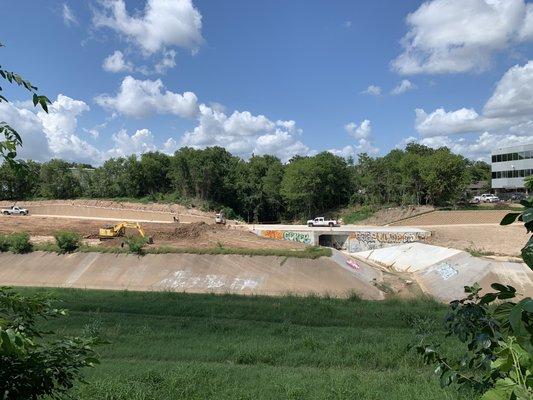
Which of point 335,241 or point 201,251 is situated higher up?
point 201,251

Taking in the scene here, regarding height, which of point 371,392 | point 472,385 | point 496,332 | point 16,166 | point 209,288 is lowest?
point 209,288

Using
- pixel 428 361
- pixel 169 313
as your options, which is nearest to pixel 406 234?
pixel 169 313

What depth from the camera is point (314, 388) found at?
30.2 ft

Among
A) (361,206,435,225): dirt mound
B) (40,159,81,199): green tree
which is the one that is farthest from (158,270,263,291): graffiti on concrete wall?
(40,159,81,199): green tree

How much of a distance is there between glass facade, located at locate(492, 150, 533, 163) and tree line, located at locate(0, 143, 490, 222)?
910 centimetres

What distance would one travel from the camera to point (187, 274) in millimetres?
42375

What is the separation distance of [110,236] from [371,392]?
163 feet

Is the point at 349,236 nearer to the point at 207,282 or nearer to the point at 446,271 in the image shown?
the point at 446,271

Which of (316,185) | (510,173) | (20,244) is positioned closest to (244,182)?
Answer: (316,185)

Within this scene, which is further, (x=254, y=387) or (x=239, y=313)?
(x=239, y=313)

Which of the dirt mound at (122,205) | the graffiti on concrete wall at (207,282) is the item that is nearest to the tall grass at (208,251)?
the graffiti on concrete wall at (207,282)

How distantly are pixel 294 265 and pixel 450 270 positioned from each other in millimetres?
14017

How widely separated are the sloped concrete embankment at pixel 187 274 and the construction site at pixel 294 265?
0.30ft

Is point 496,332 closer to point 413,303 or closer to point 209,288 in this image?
point 413,303
